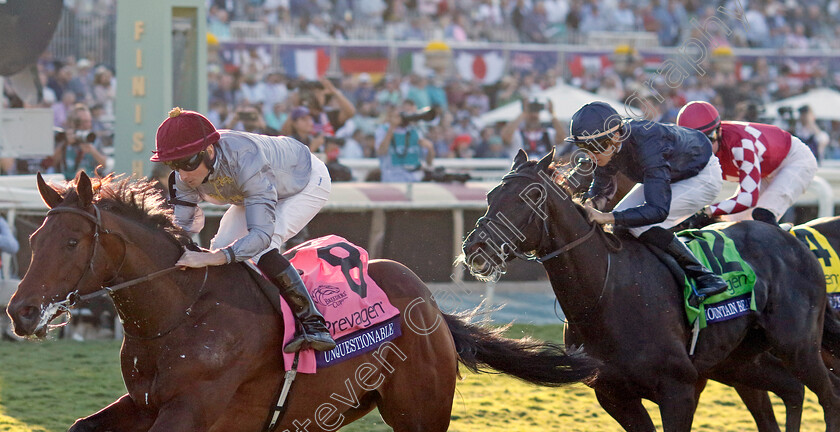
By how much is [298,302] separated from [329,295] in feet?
0.65

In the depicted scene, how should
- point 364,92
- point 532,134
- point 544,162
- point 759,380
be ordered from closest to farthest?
point 544,162 → point 759,380 → point 532,134 → point 364,92

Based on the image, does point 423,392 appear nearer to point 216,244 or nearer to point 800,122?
point 216,244

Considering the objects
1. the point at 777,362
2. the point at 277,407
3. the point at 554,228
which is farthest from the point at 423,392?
the point at 777,362

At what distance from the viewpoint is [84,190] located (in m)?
3.08

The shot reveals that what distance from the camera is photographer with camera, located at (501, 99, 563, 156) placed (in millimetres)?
10539

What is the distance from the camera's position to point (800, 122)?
12.7 metres

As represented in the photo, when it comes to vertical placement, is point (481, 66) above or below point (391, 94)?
above

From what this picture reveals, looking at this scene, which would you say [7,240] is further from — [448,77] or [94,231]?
[448,77]

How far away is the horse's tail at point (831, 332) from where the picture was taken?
496 centimetres

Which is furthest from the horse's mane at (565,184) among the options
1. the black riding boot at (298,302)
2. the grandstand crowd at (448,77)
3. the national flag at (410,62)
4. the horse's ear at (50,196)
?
the national flag at (410,62)

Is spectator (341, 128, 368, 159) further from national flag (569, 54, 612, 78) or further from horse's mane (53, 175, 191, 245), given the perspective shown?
horse's mane (53, 175, 191, 245)

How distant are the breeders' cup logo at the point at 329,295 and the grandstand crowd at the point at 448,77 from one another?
4959 millimetres

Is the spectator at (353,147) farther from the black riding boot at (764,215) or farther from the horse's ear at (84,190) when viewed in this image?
the horse's ear at (84,190)

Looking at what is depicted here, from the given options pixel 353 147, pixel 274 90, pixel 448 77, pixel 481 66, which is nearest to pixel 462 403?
pixel 353 147
